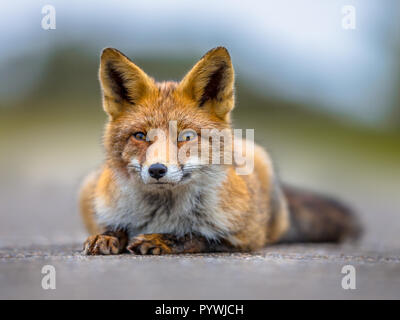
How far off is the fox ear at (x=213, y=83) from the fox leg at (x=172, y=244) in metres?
1.49

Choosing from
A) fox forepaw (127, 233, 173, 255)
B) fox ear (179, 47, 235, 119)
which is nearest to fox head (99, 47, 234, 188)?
fox ear (179, 47, 235, 119)

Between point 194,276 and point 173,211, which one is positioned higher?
point 173,211

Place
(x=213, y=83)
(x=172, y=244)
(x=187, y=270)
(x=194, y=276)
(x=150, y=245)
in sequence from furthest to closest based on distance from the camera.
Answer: (x=213, y=83), (x=172, y=244), (x=150, y=245), (x=187, y=270), (x=194, y=276)

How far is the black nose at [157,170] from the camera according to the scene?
5.42m

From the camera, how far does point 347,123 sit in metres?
28.2

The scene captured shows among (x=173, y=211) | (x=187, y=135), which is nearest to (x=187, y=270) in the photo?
(x=173, y=211)

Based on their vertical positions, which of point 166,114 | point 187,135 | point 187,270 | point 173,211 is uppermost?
point 166,114

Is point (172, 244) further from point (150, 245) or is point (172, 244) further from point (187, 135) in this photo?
point (187, 135)

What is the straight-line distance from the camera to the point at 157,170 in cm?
542

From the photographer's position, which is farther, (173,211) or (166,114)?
(173,211)

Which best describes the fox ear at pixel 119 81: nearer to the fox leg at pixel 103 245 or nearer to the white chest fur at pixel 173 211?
the white chest fur at pixel 173 211

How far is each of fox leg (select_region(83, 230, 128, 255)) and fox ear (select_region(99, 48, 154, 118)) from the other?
149cm

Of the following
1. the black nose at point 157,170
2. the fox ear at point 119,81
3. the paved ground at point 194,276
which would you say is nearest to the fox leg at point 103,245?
the paved ground at point 194,276

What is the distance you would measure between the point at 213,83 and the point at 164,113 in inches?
30.3
